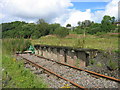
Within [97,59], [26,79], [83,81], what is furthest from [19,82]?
[97,59]

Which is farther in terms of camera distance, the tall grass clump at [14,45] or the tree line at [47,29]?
the tree line at [47,29]

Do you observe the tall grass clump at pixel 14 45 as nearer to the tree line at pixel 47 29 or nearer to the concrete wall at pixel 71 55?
the concrete wall at pixel 71 55

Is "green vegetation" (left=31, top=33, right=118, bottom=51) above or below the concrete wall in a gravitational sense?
above

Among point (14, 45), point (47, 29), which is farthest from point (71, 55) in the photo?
point (47, 29)

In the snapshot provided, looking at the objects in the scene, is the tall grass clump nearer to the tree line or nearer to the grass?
the grass

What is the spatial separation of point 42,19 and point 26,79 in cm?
6781

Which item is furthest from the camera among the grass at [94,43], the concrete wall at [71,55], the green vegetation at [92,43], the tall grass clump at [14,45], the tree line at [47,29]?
the tree line at [47,29]

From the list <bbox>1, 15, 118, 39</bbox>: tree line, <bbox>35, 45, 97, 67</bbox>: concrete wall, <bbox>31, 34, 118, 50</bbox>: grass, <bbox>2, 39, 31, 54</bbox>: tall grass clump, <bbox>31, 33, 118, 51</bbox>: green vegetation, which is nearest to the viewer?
<bbox>35, 45, 97, 67</bbox>: concrete wall

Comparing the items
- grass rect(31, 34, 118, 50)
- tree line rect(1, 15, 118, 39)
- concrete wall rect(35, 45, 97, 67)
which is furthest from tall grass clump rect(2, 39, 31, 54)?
tree line rect(1, 15, 118, 39)

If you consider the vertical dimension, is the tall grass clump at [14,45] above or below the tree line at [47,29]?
below

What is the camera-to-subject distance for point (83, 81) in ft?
18.2

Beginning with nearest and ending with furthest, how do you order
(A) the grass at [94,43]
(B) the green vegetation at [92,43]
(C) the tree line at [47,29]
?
(B) the green vegetation at [92,43]
(A) the grass at [94,43]
(C) the tree line at [47,29]

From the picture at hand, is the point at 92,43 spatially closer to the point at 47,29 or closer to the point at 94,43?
the point at 94,43

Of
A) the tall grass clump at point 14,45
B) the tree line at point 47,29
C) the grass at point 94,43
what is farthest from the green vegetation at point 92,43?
the tree line at point 47,29
